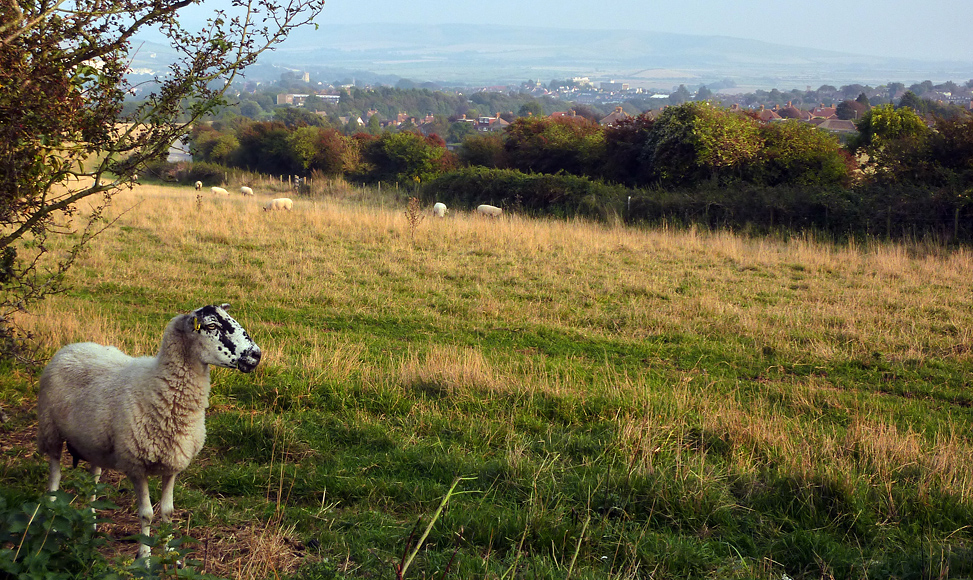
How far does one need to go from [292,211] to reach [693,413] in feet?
60.1

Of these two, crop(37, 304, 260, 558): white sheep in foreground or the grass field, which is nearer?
crop(37, 304, 260, 558): white sheep in foreground

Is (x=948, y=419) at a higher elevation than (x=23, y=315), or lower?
lower

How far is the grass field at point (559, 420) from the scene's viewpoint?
13.4 feet

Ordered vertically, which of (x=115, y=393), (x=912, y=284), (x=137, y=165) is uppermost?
(x=137, y=165)

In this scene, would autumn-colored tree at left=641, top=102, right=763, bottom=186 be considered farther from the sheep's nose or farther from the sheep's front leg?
the sheep's front leg

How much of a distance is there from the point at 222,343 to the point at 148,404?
0.59 metres

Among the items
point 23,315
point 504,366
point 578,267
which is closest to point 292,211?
point 578,267

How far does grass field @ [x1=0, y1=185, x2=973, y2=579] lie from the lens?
161 inches

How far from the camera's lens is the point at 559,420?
629 cm

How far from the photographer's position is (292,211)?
22.3 m

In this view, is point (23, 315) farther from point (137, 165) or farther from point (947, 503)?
point (947, 503)

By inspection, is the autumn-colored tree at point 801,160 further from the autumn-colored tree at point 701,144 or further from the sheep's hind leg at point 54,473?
the sheep's hind leg at point 54,473

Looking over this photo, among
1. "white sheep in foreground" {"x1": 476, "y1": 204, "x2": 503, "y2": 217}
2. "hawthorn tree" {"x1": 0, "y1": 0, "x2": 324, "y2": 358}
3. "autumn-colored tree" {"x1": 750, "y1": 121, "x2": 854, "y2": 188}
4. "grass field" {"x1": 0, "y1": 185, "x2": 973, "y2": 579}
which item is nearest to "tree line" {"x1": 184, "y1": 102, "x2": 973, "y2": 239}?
"autumn-colored tree" {"x1": 750, "y1": 121, "x2": 854, "y2": 188}

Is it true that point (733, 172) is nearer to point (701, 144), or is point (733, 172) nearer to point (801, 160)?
point (701, 144)
